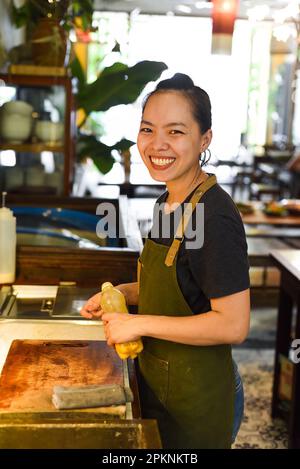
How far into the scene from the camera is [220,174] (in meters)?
13.6

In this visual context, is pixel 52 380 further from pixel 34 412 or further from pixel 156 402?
pixel 156 402

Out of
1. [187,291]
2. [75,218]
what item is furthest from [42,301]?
[75,218]

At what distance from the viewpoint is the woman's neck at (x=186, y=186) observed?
159 cm

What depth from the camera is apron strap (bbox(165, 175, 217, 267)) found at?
59.9 inches

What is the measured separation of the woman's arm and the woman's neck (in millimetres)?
311

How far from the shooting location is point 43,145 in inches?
147

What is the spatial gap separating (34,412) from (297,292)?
1999 millimetres

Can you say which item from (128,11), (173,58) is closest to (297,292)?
(128,11)

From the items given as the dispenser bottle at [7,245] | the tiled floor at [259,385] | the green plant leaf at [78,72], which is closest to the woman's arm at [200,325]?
the dispenser bottle at [7,245]

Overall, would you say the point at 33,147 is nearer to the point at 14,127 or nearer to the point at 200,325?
the point at 14,127

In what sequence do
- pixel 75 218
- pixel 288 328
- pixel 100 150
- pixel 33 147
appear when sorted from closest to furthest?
pixel 75 218, pixel 288 328, pixel 33 147, pixel 100 150

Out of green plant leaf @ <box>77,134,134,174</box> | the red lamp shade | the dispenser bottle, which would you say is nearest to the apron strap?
the dispenser bottle

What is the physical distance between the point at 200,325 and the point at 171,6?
11495 millimetres

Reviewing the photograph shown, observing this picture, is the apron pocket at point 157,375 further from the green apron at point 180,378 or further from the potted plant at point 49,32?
the potted plant at point 49,32
